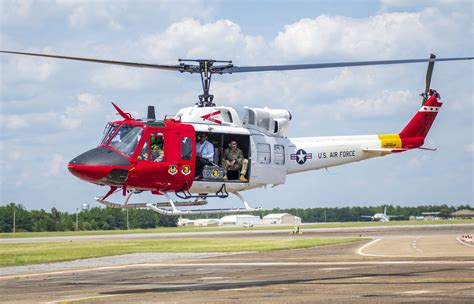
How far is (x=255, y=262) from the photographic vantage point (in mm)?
46406

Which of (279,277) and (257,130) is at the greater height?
(257,130)

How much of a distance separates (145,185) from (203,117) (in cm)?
326

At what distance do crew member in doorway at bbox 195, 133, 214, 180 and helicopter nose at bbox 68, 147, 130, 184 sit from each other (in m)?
2.67

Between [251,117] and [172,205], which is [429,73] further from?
[172,205]

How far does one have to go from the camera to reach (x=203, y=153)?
29.2m

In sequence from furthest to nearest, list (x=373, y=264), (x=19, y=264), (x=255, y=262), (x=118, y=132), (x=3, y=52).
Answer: (x=19, y=264)
(x=255, y=262)
(x=373, y=264)
(x=118, y=132)
(x=3, y=52)

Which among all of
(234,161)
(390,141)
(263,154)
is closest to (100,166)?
(234,161)

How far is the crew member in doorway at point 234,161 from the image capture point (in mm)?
29750

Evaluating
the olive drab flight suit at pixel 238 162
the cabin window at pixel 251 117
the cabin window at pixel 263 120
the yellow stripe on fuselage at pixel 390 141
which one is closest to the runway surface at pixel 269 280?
the olive drab flight suit at pixel 238 162

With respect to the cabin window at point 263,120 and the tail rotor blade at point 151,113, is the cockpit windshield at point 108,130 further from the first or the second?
the cabin window at point 263,120

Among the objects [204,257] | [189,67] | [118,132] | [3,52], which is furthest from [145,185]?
[204,257]

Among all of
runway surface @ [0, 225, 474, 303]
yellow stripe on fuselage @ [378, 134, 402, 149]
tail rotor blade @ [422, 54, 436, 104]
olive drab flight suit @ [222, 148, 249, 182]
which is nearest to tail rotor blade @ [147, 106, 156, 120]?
olive drab flight suit @ [222, 148, 249, 182]

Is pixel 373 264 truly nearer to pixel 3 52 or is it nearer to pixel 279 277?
pixel 279 277

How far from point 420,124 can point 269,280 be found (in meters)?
10.3
